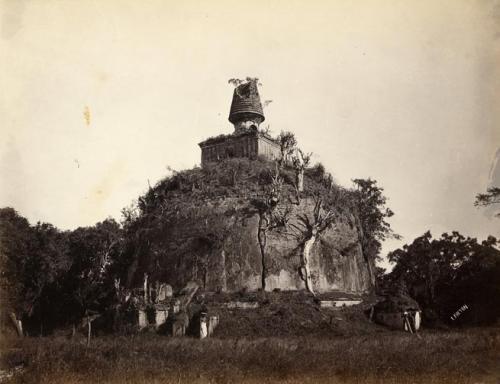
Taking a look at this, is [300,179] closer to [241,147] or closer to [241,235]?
[241,235]

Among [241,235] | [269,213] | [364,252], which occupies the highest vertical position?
[269,213]

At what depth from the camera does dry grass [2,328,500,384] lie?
11805 millimetres

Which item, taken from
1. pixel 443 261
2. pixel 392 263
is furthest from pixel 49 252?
pixel 443 261

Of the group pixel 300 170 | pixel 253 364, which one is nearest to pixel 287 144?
pixel 300 170

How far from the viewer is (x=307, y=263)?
2905 centimetres

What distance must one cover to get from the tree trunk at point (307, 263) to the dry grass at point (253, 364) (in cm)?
1246

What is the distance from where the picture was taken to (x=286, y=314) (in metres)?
24.3

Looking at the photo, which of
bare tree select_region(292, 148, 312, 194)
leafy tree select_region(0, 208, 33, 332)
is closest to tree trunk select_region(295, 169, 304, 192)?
bare tree select_region(292, 148, 312, 194)

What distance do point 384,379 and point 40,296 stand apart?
32.5 meters

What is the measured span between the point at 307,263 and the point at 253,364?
649 inches

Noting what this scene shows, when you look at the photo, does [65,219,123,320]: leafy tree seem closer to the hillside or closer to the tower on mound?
the hillside

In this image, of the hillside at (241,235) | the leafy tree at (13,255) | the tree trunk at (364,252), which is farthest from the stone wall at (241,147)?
the leafy tree at (13,255)

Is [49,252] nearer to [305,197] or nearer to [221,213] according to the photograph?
[221,213]

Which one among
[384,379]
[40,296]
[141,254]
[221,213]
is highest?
[221,213]
